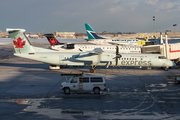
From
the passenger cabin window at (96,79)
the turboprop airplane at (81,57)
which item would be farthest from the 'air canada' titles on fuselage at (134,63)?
the passenger cabin window at (96,79)

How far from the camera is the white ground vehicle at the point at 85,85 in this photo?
71.3 ft

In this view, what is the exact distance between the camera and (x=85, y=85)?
2175 centimetres

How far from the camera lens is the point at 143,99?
65.9ft

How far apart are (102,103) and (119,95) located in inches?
132

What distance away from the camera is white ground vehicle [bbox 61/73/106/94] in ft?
71.3

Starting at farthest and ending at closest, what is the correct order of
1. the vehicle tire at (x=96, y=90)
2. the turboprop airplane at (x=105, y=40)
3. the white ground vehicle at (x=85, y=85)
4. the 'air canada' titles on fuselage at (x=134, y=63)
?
1. the turboprop airplane at (x=105, y=40)
2. the 'air canada' titles on fuselage at (x=134, y=63)
3. the vehicle tire at (x=96, y=90)
4. the white ground vehicle at (x=85, y=85)

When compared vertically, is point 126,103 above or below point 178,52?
below

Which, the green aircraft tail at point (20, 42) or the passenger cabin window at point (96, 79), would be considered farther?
the green aircraft tail at point (20, 42)

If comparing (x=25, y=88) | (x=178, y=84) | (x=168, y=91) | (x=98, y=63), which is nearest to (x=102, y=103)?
(x=168, y=91)

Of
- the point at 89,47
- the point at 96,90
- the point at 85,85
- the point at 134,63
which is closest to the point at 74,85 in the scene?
the point at 85,85

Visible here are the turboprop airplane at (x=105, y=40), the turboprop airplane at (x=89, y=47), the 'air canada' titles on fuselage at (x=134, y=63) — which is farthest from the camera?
the turboprop airplane at (x=105, y=40)

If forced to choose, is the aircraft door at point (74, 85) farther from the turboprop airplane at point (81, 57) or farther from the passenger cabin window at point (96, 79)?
the turboprop airplane at point (81, 57)

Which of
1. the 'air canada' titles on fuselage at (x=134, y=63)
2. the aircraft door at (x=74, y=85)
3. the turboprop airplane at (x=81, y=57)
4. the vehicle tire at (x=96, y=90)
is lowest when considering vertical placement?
the vehicle tire at (x=96, y=90)

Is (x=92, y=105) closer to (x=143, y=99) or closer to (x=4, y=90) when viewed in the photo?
(x=143, y=99)
